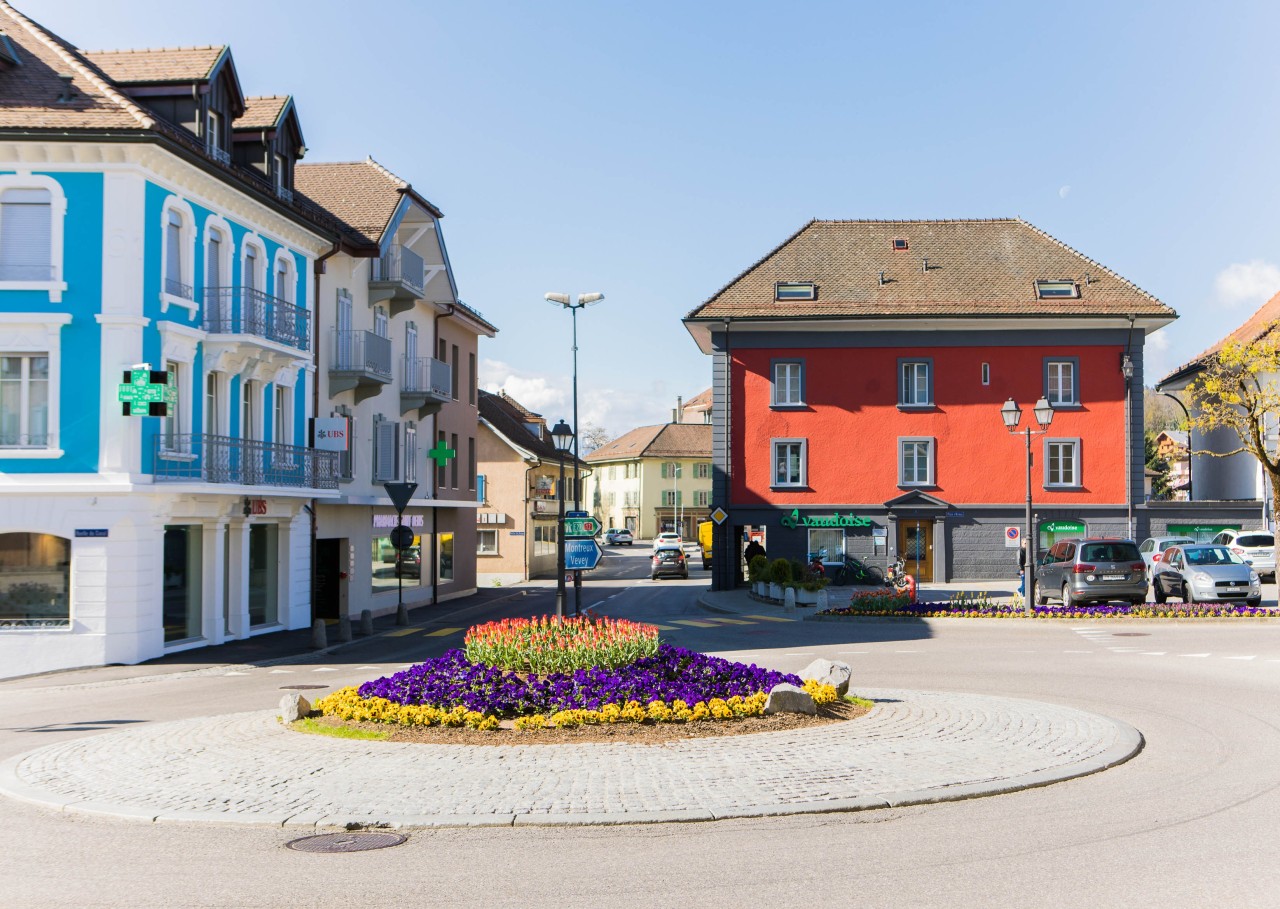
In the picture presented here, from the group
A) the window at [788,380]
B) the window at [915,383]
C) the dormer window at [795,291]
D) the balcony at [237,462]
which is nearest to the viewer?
the balcony at [237,462]

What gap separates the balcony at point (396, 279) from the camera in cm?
3656

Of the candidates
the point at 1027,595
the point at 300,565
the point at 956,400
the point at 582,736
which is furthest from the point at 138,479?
the point at 956,400

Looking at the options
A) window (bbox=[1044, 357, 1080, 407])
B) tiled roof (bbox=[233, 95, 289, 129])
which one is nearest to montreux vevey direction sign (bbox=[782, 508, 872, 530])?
window (bbox=[1044, 357, 1080, 407])

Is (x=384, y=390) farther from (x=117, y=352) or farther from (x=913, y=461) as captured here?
(x=913, y=461)

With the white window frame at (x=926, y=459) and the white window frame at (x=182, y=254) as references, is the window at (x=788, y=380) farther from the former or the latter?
the white window frame at (x=182, y=254)

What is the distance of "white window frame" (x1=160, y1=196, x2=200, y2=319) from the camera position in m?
23.9

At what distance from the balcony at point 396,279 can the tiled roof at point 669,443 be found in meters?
81.2

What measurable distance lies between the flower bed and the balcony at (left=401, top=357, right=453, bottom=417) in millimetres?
26231

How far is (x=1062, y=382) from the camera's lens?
4656cm

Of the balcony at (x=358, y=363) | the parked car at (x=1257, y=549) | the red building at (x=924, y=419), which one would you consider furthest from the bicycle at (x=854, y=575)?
the balcony at (x=358, y=363)

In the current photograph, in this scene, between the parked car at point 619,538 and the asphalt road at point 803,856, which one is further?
the parked car at point 619,538

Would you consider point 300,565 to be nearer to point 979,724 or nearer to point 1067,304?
point 979,724

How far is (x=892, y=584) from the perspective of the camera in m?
39.9

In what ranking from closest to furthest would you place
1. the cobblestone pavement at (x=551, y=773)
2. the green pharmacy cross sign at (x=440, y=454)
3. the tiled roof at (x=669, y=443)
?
the cobblestone pavement at (x=551, y=773), the green pharmacy cross sign at (x=440, y=454), the tiled roof at (x=669, y=443)
